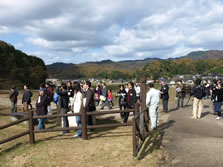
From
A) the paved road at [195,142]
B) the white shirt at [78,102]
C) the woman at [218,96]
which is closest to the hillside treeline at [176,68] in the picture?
the woman at [218,96]

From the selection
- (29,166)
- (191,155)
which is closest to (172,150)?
(191,155)

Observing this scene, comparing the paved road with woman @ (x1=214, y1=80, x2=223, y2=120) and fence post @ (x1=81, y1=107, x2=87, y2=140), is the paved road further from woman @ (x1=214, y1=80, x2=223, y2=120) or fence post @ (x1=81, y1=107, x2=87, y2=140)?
fence post @ (x1=81, y1=107, x2=87, y2=140)

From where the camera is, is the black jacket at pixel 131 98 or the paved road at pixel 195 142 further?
the black jacket at pixel 131 98

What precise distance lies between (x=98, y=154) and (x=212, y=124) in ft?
18.3

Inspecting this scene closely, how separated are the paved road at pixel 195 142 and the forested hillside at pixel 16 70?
49298 millimetres

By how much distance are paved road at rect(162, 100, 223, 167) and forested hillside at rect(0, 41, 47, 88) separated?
49298mm

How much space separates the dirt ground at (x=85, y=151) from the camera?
17.0 feet

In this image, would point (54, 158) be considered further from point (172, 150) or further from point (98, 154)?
point (172, 150)

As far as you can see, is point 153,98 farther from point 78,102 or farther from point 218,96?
point 218,96

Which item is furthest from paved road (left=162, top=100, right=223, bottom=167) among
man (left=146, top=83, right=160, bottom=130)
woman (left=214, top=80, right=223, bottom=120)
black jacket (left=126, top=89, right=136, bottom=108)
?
black jacket (left=126, top=89, right=136, bottom=108)

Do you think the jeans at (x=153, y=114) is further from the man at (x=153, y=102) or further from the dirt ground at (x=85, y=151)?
the dirt ground at (x=85, y=151)

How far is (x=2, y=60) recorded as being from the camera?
5659 centimetres

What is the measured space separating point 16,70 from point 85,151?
55.0m

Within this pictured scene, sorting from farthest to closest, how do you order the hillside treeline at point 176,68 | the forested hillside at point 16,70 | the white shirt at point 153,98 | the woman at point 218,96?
the hillside treeline at point 176,68, the forested hillside at point 16,70, the woman at point 218,96, the white shirt at point 153,98
